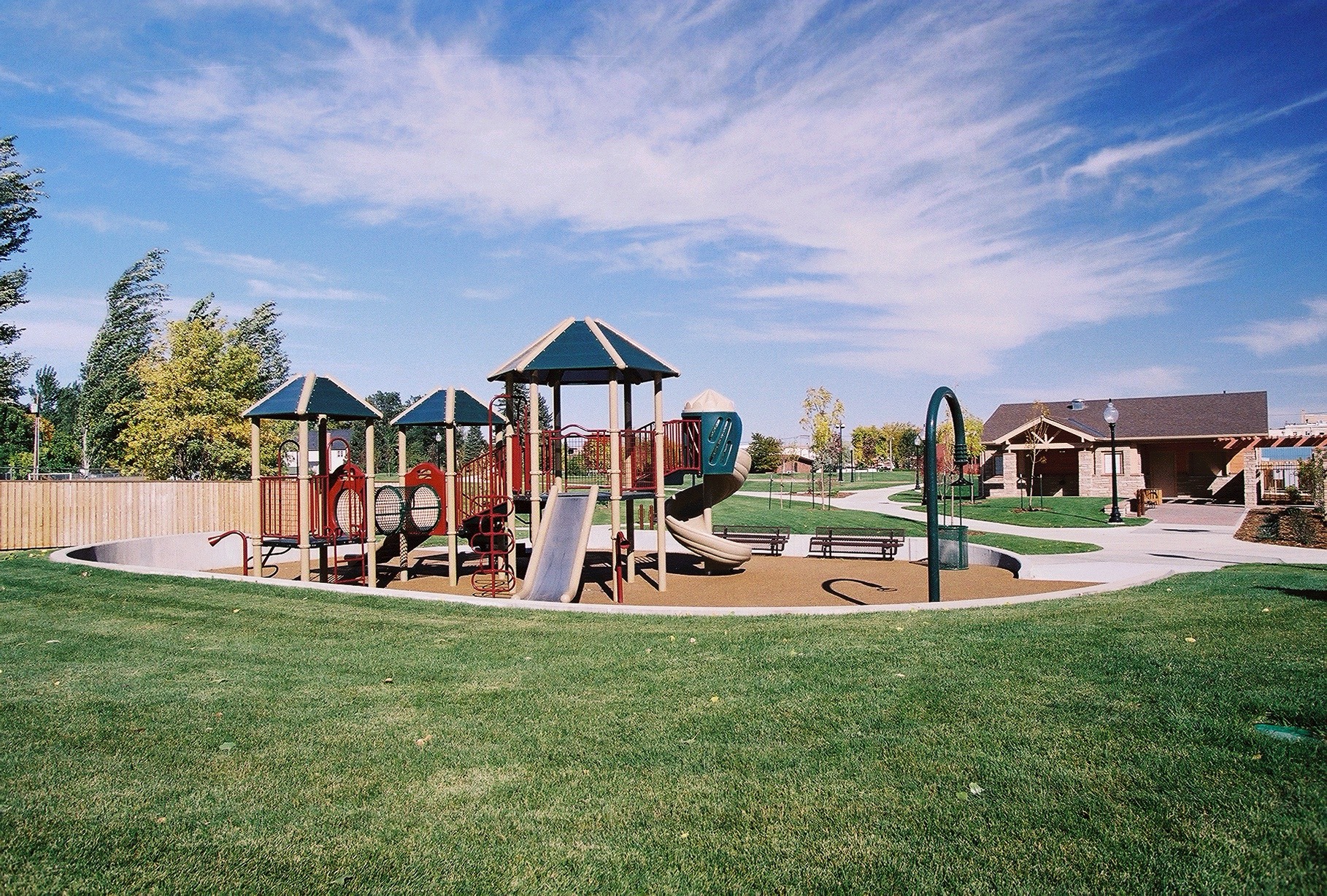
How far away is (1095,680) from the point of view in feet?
21.0

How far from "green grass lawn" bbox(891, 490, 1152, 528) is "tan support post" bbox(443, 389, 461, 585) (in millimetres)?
21811

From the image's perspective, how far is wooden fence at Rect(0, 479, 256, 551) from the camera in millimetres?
22016

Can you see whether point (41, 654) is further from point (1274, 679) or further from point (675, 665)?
point (1274, 679)

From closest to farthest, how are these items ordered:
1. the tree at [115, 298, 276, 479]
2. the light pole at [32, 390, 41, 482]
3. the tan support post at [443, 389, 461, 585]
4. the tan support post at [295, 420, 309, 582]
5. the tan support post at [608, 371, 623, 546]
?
the tan support post at [608, 371, 623, 546] → the tan support post at [443, 389, 461, 585] → the tan support post at [295, 420, 309, 582] → the tree at [115, 298, 276, 479] → the light pole at [32, 390, 41, 482]

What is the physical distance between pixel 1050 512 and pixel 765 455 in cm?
4909

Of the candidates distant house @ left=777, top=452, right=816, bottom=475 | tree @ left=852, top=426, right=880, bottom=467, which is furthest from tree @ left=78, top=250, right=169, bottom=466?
tree @ left=852, top=426, right=880, bottom=467

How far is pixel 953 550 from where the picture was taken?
653 inches

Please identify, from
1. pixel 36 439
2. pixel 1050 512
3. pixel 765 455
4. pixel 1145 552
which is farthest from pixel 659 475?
pixel 765 455

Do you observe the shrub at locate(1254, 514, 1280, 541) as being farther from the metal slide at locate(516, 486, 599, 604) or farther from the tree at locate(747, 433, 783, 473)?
the tree at locate(747, 433, 783, 473)

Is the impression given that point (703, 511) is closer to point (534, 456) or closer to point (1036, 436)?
point (534, 456)

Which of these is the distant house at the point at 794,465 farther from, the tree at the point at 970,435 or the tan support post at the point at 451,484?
the tan support post at the point at 451,484

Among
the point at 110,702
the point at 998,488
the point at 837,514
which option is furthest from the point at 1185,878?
the point at 998,488

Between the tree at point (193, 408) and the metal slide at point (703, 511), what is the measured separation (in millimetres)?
26644

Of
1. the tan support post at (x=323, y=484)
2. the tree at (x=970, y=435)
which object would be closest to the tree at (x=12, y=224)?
the tan support post at (x=323, y=484)
